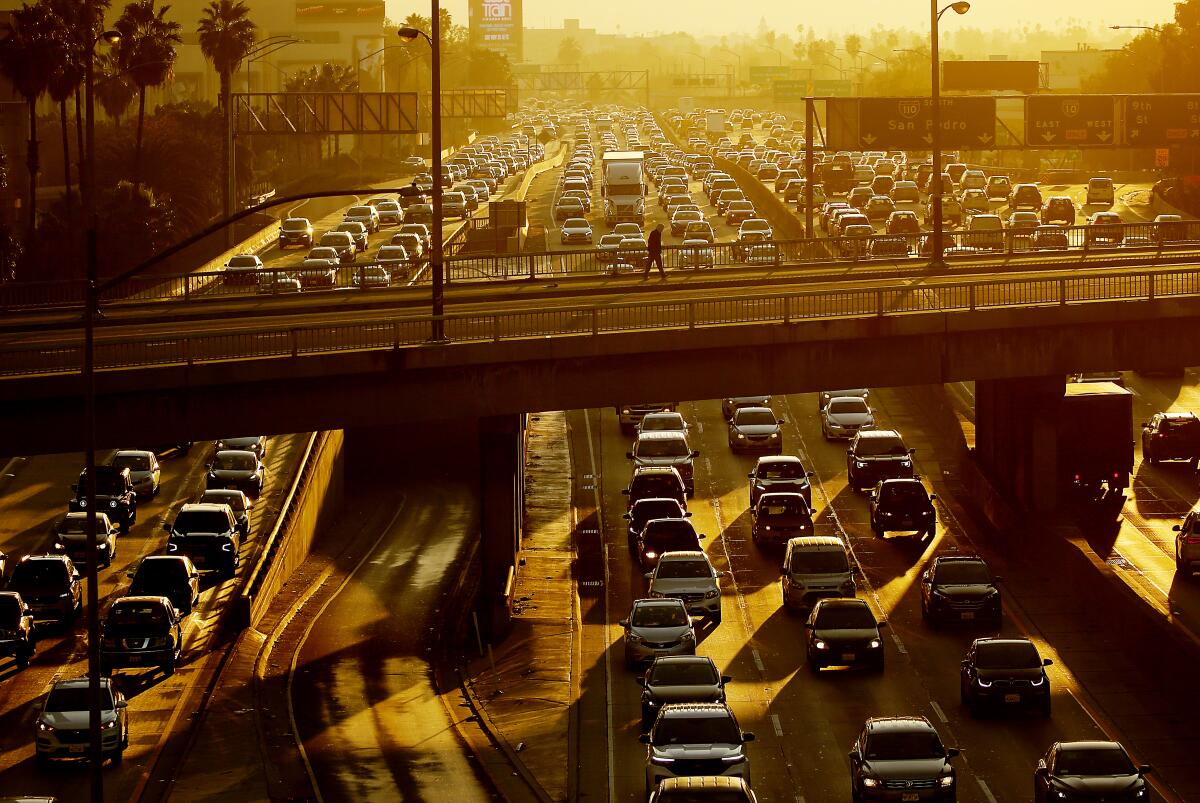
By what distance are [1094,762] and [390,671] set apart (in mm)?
17289

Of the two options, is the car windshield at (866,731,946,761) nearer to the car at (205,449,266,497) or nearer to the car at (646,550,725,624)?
the car at (646,550,725,624)

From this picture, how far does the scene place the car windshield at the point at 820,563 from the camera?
4169 centimetres

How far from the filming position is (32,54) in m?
85.9

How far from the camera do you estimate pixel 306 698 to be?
38031 millimetres

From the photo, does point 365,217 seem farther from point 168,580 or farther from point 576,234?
point 168,580

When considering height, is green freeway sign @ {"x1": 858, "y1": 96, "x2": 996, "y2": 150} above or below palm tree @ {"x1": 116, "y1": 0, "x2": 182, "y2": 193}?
below

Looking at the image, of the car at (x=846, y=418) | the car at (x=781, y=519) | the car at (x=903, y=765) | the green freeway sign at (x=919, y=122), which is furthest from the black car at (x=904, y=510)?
the green freeway sign at (x=919, y=122)

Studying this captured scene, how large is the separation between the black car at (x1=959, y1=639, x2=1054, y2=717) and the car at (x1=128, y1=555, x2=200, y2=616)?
17233mm

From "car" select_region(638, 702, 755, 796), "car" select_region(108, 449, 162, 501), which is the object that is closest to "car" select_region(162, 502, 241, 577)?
"car" select_region(108, 449, 162, 501)

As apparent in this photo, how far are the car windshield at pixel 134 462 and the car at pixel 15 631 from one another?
15.0 meters

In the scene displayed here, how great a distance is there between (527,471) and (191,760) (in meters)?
25.3

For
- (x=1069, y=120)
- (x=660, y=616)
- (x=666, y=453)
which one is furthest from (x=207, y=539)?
(x=1069, y=120)

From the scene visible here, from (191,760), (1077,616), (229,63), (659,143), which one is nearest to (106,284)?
(191,760)

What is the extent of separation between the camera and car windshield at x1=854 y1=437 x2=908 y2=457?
53.3m
